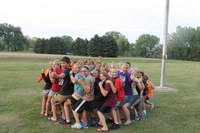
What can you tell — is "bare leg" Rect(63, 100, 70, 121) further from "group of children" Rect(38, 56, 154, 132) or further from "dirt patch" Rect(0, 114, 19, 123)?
"dirt patch" Rect(0, 114, 19, 123)

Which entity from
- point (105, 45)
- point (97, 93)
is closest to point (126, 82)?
point (97, 93)

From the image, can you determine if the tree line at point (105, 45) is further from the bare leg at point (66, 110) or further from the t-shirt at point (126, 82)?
the bare leg at point (66, 110)

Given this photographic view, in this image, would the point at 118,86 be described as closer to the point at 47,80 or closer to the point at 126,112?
the point at 126,112

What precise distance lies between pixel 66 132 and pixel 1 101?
12.6 ft

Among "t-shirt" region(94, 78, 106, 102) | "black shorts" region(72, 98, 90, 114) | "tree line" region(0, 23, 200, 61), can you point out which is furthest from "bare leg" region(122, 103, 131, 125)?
"tree line" region(0, 23, 200, 61)

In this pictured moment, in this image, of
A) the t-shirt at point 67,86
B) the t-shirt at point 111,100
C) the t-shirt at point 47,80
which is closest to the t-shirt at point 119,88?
the t-shirt at point 111,100

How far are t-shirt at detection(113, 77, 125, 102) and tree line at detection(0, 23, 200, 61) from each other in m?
63.9

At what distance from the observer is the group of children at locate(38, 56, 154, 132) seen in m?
5.04

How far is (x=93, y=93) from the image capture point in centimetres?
516

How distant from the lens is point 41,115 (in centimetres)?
607

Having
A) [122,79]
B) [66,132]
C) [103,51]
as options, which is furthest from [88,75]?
[103,51]

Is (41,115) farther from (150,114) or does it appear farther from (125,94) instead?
(150,114)

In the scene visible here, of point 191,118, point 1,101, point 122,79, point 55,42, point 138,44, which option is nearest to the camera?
point 122,79

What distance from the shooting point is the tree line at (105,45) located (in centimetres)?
6975
